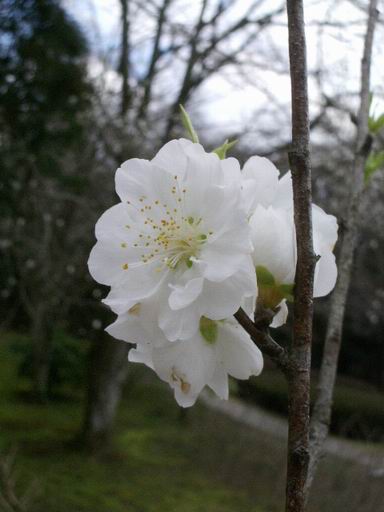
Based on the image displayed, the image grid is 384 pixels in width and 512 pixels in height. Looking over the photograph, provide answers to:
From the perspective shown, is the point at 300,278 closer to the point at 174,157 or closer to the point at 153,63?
the point at 174,157

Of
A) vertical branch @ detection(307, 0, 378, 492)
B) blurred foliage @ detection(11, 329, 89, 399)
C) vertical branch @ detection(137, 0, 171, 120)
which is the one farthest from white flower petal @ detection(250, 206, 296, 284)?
blurred foliage @ detection(11, 329, 89, 399)

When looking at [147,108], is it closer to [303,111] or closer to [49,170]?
[49,170]

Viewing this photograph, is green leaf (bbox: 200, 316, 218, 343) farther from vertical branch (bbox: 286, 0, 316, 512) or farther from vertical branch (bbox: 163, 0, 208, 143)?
vertical branch (bbox: 163, 0, 208, 143)

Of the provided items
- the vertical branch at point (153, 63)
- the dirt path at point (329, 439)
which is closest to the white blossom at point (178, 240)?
the dirt path at point (329, 439)

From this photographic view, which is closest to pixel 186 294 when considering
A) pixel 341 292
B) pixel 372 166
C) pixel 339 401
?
pixel 341 292

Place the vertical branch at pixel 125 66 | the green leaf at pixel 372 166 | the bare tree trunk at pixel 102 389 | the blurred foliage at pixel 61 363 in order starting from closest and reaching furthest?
the green leaf at pixel 372 166, the bare tree trunk at pixel 102 389, the vertical branch at pixel 125 66, the blurred foliage at pixel 61 363

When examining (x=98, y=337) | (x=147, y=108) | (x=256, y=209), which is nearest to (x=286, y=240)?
(x=256, y=209)

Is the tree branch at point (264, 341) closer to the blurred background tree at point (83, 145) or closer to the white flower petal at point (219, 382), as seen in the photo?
the white flower petal at point (219, 382)
